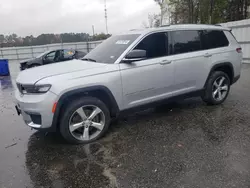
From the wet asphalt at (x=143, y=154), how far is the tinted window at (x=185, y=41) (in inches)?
53.7

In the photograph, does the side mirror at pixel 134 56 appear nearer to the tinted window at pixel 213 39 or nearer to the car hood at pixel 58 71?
the car hood at pixel 58 71

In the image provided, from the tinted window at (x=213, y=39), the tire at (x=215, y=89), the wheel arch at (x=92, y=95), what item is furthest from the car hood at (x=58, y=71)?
the tire at (x=215, y=89)

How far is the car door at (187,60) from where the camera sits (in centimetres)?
423

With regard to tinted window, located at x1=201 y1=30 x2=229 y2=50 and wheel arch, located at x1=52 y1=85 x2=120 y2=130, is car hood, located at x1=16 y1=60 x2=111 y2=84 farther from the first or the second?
tinted window, located at x1=201 y1=30 x2=229 y2=50

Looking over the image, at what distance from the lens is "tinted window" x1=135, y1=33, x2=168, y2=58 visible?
13.0 feet

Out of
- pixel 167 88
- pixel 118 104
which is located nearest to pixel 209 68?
pixel 167 88

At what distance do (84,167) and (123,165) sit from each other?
526 mm

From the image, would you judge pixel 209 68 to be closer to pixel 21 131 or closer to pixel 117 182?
pixel 117 182

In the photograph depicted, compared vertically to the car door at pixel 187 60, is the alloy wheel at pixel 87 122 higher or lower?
lower

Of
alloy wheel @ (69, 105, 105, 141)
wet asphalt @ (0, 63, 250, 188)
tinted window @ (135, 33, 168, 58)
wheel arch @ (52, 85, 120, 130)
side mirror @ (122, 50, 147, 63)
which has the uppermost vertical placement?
tinted window @ (135, 33, 168, 58)

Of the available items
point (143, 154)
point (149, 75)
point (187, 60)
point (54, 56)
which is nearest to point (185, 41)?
point (187, 60)

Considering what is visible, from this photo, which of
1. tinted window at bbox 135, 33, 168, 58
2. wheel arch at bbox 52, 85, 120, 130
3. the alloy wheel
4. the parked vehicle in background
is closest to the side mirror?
tinted window at bbox 135, 33, 168, 58

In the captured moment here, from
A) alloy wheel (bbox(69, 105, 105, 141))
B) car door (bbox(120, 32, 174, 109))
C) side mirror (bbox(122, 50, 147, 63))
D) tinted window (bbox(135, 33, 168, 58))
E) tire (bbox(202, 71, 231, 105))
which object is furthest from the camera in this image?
tire (bbox(202, 71, 231, 105))

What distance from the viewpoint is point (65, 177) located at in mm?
2713
